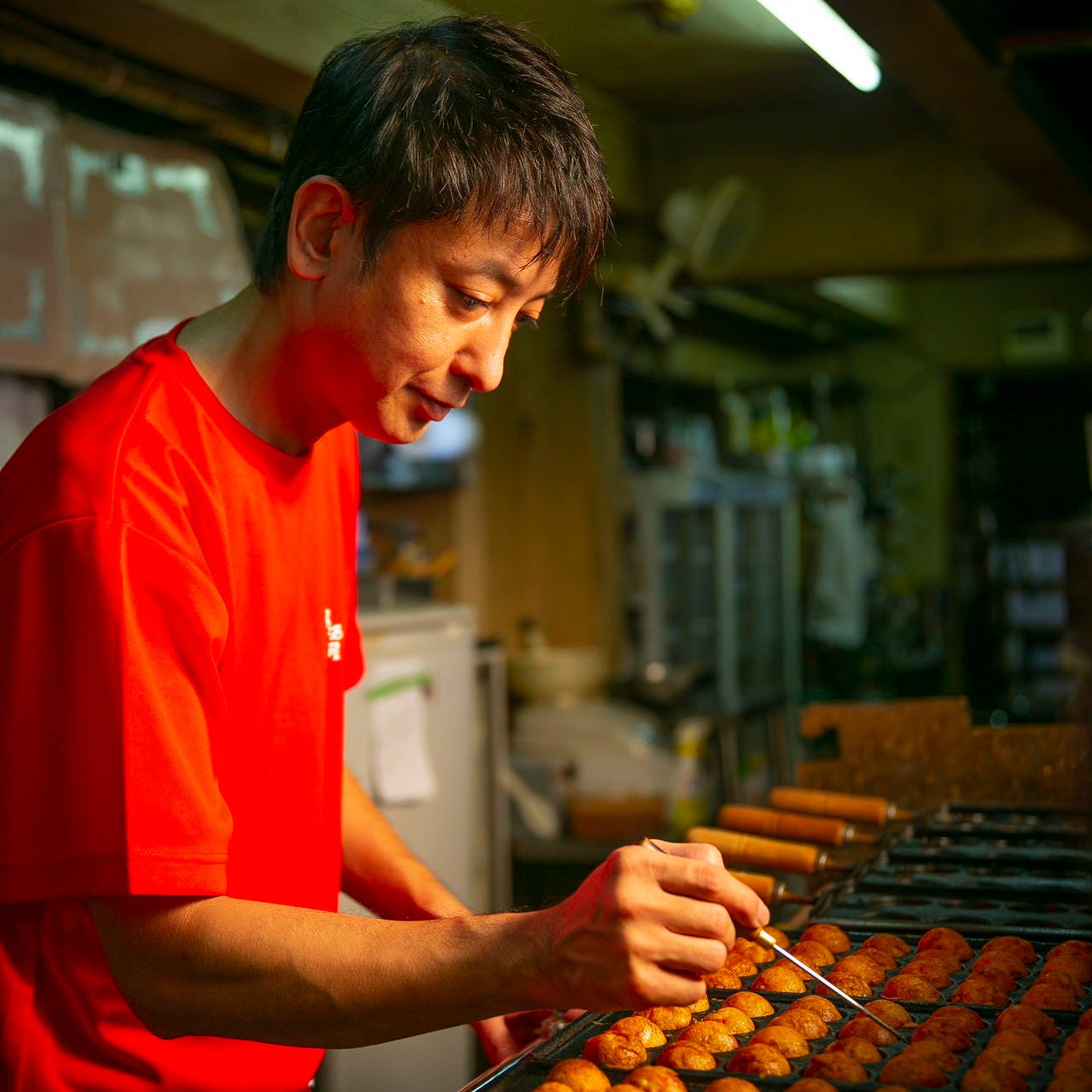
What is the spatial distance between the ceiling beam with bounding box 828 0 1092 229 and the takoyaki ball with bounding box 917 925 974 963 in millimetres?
1163

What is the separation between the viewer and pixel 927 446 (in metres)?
9.11

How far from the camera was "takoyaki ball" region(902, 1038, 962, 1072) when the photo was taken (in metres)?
1.07

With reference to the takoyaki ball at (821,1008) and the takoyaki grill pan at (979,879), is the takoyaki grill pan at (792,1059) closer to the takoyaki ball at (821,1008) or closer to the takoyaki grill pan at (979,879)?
the takoyaki ball at (821,1008)

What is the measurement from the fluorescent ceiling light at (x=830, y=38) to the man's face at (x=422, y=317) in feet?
2.07

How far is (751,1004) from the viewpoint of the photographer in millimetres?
1227

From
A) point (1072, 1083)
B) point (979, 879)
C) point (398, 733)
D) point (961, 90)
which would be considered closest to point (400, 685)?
point (398, 733)

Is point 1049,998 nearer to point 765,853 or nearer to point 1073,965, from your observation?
point 1073,965

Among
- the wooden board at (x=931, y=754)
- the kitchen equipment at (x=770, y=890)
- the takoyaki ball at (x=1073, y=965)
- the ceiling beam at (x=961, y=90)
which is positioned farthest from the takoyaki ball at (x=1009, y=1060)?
the ceiling beam at (x=961, y=90)

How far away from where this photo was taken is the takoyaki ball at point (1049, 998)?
4.00 feet

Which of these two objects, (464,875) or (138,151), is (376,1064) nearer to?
(464,875)

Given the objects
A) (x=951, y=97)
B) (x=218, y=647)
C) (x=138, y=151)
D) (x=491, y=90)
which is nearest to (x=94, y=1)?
(x=138, y=151)

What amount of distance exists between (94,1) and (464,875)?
249 cm

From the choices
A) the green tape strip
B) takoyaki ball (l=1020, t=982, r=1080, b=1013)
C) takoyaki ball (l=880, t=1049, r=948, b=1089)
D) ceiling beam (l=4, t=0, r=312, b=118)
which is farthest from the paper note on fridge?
takoyaki ball (l=880, t=1049, r=948, b=1089)

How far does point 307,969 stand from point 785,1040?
417mm
